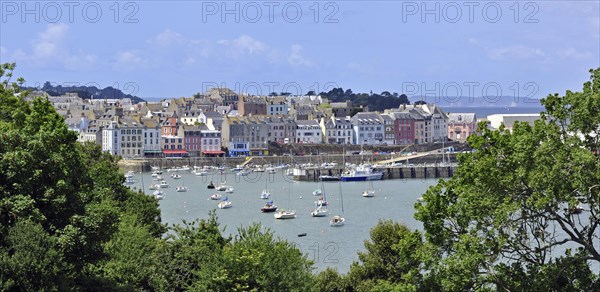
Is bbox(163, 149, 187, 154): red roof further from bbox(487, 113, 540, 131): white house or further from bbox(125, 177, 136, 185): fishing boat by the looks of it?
bbox(487, 113, 540, 131): white house

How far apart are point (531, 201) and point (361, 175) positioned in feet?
140

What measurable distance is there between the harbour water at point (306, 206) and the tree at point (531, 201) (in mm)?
8850

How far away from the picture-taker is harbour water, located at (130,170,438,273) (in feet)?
77.4

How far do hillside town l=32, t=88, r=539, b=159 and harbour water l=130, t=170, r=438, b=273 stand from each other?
6.77 metres

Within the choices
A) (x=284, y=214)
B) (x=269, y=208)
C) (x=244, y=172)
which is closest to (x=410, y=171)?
(x=244, y=172)

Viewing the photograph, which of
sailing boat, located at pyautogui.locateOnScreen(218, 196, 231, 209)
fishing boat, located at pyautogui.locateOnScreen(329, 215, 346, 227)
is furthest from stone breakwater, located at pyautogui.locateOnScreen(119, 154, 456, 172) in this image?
fishing boat, located at pyautogui.locateOnScreen(329, 215, 346, 227)

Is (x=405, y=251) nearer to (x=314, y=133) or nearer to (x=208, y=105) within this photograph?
(x=314, y=133)

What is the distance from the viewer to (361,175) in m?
50.2

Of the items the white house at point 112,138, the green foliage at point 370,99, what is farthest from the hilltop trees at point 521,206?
the green foliage at point 370,99

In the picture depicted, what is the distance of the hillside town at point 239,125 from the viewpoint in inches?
2382

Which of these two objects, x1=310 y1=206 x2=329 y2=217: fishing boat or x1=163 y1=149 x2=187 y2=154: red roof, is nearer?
x1=310 y1=206 x2=329 y2=217: fishing boat

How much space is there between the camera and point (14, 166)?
9.06 meters

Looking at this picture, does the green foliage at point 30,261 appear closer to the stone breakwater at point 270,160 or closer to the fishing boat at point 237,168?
the fishing boat at point 237,168

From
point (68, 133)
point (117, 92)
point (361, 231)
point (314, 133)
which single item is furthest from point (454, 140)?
point (68, 133)
